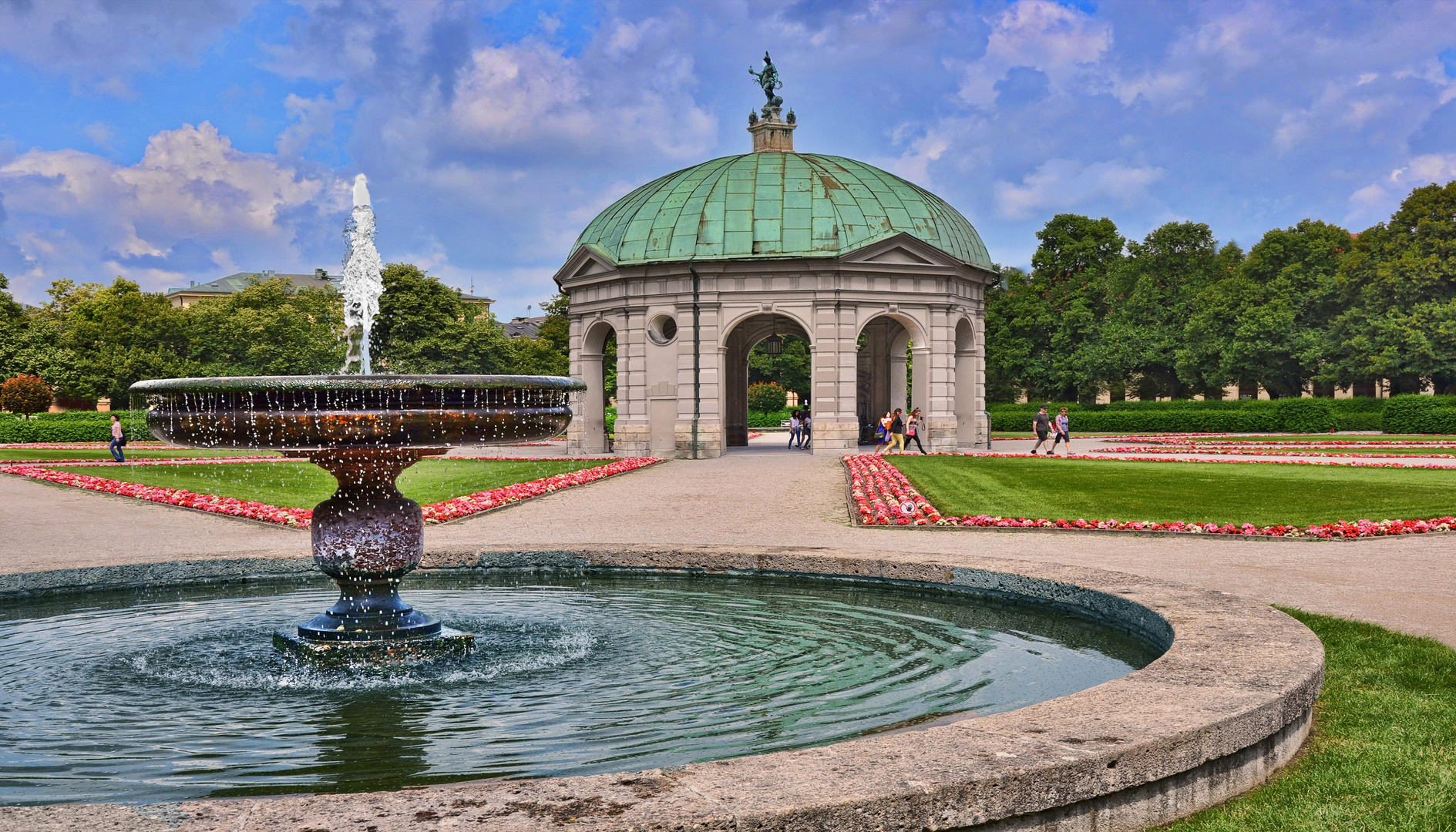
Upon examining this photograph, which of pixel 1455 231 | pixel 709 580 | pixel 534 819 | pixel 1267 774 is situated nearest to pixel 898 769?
pixel 534 819

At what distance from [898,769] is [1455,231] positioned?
63225 millimetres

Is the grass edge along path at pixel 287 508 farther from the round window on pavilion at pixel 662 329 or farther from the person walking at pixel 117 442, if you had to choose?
the round window on pavilion at pixel 662 329

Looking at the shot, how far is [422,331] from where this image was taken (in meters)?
63.1

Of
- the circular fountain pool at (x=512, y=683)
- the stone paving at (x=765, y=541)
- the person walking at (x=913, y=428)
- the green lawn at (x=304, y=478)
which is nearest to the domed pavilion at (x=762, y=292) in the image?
the person walking at (x=913, y=428)

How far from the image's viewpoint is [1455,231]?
185ft

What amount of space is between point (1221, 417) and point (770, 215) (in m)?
28.4

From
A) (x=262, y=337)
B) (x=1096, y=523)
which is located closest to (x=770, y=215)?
(x=1096, y=523)

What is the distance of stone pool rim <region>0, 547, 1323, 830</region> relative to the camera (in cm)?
371

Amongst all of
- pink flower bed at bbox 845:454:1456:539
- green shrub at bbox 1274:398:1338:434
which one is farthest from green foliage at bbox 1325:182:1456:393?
pink flower bed at bbox 845:454:1456:539

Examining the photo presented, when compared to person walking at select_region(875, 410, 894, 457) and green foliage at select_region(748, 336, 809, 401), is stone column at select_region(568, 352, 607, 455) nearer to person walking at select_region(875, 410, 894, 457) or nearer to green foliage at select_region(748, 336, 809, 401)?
person walking at select_region(875, 410, 894, 457)

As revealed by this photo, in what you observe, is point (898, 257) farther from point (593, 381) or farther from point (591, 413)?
point (591, 413)

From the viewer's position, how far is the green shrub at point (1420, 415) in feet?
157

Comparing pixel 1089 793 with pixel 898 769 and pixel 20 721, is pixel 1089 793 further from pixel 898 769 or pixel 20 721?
pixel 20 721

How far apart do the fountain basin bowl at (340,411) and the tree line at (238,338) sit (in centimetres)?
5620
